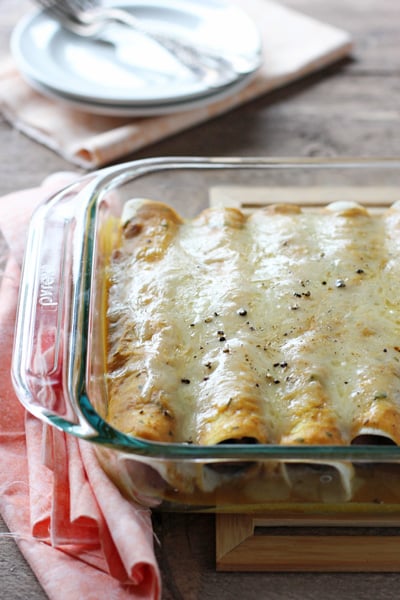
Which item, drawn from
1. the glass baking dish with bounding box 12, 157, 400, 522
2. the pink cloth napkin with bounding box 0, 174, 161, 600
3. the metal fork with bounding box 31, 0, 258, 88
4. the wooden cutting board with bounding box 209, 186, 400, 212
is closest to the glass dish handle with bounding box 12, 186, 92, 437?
the glass baking dish with bounding box 12, 157, 400, 522

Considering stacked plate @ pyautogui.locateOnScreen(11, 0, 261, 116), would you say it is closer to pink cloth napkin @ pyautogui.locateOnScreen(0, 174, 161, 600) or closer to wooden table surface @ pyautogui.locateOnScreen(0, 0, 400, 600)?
wooden table surface @ pyautogui.locateOnScreen(0, 0, 400, 600)

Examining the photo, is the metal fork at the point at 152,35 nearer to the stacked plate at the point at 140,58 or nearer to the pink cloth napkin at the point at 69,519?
the stacked plate at the point at 140,58

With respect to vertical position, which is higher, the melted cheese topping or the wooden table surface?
the wooden table surface

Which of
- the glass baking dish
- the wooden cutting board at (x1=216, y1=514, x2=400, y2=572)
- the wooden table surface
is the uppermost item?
the wooden table surface

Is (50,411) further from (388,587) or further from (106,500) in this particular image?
(388,587)

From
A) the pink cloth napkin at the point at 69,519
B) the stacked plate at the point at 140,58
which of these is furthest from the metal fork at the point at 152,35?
the pink cloth napkin at the point at 69,519

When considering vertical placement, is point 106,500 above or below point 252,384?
below

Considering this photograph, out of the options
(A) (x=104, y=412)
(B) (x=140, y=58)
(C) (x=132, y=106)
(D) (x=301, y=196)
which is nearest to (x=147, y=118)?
(C) (x=132, y=106)

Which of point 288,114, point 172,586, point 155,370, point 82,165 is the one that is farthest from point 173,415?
point 288,114
